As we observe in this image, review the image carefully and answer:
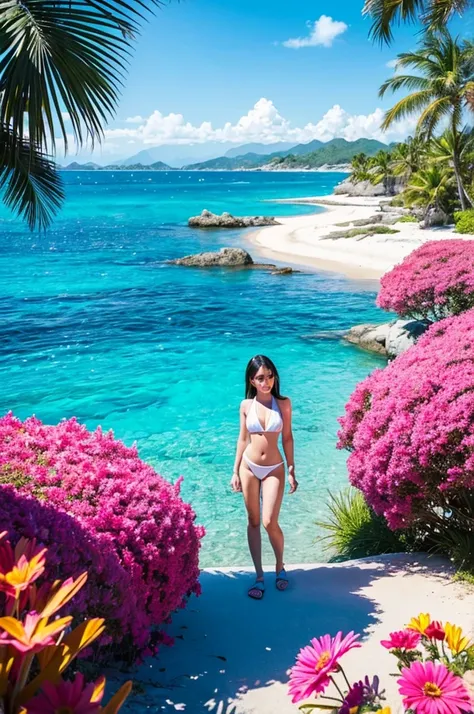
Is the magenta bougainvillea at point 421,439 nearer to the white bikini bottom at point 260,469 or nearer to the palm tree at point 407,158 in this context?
the white bikini bottom at point 260,469

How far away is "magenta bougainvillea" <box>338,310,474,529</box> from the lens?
5.27m

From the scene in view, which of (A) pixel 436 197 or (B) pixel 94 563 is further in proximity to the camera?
(A) pixel 436 197

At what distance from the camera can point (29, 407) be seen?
46.5ft

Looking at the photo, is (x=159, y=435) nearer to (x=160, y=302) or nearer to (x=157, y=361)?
(x=157, y=361)

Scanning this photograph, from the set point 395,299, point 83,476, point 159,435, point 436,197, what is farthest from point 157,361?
point 436,197

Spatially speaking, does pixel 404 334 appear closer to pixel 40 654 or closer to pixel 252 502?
pixel 252 502

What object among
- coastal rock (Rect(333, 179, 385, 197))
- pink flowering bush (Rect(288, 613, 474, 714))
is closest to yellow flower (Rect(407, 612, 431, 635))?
pink flowering bush (Rect(288, 613, 474, 714))

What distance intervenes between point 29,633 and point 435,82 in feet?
107

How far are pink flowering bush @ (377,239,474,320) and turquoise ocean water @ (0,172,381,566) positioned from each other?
257 cm

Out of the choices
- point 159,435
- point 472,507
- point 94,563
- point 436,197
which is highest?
point 436,197

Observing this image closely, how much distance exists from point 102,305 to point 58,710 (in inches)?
967

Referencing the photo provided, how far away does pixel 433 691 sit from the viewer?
2508 mm

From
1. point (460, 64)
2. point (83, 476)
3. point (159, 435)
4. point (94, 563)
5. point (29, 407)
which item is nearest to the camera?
point (94, 563)

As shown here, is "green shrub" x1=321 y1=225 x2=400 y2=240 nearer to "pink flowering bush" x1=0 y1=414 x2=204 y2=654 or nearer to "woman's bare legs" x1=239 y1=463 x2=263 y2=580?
"woman's bare legs" x1=239 y1=463 x2=263 y2=580
